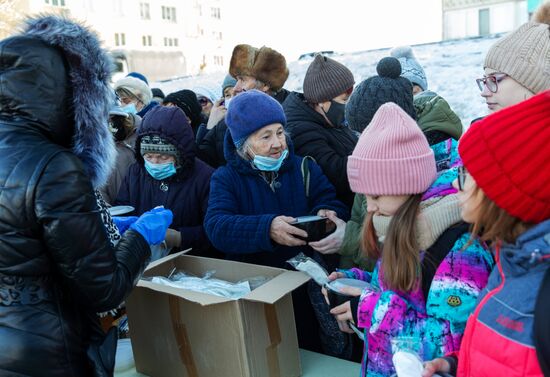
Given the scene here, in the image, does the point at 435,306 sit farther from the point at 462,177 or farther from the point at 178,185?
the point at 178,185

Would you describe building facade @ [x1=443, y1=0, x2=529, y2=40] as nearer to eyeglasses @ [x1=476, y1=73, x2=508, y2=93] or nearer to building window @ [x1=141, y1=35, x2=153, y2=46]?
building window @ [x1=141, y1=35, x2=153, y2=46]

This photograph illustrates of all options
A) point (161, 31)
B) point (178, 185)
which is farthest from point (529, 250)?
point (161, 31)

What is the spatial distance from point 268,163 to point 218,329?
0.91m

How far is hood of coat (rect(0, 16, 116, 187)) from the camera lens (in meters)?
1.55

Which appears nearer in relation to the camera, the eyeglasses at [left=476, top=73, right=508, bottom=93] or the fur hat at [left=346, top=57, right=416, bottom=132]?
the eyeglasses at [left=476, top=73, right=508, bottom=93]

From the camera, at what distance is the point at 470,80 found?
9906 mm

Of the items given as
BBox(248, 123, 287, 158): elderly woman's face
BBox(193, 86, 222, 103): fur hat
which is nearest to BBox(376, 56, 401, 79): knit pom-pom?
BBox(248, 123, 287, 158): elderly woman's face

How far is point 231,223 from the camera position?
229 cm

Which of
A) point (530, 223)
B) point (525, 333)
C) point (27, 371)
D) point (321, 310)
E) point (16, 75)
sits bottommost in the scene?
point (321, 310)

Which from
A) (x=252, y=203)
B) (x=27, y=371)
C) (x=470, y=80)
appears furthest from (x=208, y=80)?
(x=27, y=371)

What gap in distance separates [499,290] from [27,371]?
137cm

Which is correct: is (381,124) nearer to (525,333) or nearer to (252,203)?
(525,333)

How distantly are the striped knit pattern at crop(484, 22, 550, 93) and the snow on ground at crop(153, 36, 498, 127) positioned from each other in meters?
6.55

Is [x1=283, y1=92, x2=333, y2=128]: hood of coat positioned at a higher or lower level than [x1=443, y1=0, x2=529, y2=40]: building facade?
lower
